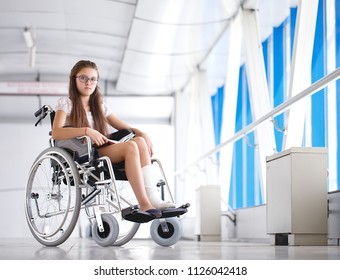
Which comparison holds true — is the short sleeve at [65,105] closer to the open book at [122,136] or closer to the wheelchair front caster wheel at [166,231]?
the open book at [122,136]

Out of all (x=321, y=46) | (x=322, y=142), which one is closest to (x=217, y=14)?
(x=321, y=46)

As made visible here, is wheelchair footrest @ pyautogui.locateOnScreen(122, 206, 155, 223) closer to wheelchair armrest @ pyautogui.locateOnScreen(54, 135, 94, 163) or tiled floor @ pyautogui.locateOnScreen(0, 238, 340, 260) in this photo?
tiled floor @ pyautogui.locateOnScreen(0, 238, 340, 260)

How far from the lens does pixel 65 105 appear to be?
11.2ft

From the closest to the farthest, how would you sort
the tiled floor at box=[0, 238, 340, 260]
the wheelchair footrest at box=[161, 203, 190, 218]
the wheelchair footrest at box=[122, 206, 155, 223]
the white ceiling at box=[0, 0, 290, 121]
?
the tiled floor at box=[0, 238, 340, 260] → the wheelchair footrest at box=[122, 206, 155, 223] → the wheelchair footrest at box=[161, 203, 190, 218] → the white ceiling at box=[0, 0, 290, 121]

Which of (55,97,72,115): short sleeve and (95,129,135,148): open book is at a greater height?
(55,97,72,115): short sleeve

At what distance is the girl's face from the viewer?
3.48 m

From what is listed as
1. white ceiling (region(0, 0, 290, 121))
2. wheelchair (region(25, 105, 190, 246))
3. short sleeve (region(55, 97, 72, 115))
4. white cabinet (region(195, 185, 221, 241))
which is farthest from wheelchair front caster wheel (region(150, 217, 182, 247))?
white ceiling (region(0, 0, 290, 121))

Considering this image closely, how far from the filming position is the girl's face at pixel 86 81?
348 centimetres

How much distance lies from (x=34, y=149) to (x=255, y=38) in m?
6.36

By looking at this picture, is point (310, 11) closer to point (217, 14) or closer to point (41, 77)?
point (217, 14)

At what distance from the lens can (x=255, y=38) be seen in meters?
6.39

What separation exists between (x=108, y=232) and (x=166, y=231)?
273mm

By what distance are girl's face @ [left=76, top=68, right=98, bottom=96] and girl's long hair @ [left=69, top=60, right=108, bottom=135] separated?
0.07ft
